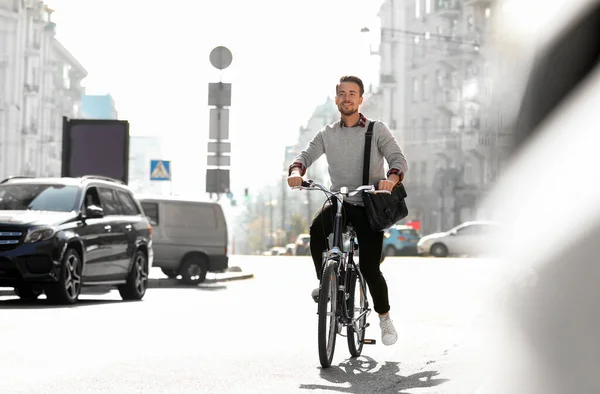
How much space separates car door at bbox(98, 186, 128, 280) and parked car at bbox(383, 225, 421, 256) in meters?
39.0

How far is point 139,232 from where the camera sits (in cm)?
1708

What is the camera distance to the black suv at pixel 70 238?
13.9 metres

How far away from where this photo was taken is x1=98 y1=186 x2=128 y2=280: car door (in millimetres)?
15742

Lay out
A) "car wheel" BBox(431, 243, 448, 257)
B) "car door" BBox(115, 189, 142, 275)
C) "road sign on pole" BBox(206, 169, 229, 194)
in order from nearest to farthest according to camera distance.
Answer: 1. "car door" BBox(115, 189, 142, 275)
2. "road sign on pole" BBox(206, 169, 229, 194)
3. "car wheel" BBox(431, 243, 448, 257)

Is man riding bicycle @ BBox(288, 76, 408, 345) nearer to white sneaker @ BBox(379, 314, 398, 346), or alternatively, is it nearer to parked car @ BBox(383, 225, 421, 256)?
white sneaker @ BBox(379, 314, 398, 346)

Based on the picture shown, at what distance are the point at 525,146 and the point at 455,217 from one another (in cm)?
7860

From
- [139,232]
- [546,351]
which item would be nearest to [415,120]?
[139,232]

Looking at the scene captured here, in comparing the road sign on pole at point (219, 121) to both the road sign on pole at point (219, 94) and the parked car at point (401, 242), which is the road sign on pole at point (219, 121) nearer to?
the road sign on pole at point (219, 94)

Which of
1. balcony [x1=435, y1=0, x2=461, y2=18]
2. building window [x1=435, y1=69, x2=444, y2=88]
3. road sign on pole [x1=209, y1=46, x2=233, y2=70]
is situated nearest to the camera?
road sign on pole [x1=209, y1=46, x2=233, y2=70]

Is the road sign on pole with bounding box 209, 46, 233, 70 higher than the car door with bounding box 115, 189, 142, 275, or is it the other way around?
the road sign on pole with bounding box 209, 46, 233, 70

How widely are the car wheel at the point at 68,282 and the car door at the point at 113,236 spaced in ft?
3.04

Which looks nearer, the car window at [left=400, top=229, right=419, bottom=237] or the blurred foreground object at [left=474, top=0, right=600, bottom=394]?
the blurred foreground object at [left=474, top=0, right=600, bottom=394]

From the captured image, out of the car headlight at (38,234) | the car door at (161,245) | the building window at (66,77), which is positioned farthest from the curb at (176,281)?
the building window at (66,77)

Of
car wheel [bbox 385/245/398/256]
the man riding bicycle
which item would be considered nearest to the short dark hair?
the man riding bicycle
